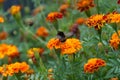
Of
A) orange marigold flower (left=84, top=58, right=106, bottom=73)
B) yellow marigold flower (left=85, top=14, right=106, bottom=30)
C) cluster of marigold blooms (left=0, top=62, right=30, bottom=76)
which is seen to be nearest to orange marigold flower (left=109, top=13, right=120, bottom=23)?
yellow marigold flower (left=85, top=14, right=106, bottom=30)

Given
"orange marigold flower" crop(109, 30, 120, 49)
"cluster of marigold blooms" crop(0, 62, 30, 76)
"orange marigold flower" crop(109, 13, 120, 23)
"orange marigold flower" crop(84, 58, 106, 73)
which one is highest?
"orange marigold flower" crop(109, 13, 120, 23)

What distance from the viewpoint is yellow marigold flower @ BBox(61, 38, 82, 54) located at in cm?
165

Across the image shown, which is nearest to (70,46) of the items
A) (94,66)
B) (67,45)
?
(67,45)

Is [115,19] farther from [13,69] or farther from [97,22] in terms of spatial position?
[13,69]

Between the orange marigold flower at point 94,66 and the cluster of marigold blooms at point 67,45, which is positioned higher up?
the cluster of marigold blooms at point 67,45

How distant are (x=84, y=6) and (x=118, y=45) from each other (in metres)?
0.41

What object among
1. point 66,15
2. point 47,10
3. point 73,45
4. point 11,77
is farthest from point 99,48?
point 47,10

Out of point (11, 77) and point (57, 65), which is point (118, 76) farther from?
point (11, 77)

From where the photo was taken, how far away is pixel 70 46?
65.8 inches

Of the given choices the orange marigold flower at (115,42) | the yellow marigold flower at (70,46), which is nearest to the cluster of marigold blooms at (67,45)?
the yellow marigold flower at (70,46)

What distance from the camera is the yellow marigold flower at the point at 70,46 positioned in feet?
5.42

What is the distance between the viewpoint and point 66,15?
3312 mm

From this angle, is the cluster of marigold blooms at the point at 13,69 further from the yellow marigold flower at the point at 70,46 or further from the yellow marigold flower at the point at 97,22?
the yellow marigold flower at the point at 97,22

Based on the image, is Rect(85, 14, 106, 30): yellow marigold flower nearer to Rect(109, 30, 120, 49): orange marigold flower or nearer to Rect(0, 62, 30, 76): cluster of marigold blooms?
Rect(109, 30, 120, 49): orange marigold flower
